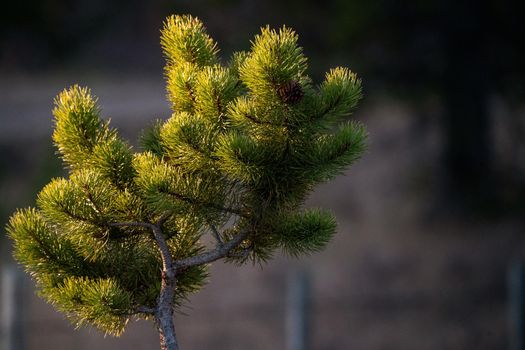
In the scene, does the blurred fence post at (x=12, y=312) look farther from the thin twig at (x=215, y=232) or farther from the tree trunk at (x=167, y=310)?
the thin twig at (x=215, y=232)

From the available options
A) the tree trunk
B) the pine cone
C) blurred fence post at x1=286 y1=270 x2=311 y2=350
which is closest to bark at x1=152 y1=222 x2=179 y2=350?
the tree trunk

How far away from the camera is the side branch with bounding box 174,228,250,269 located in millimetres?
2367

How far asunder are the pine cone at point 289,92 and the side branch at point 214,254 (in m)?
0.45

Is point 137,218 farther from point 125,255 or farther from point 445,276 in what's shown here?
point 445,276

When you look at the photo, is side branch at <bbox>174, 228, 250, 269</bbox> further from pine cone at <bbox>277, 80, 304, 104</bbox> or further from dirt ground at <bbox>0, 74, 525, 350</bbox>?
dirt ground at <bbox>0, 74, 525, 350</bbox>

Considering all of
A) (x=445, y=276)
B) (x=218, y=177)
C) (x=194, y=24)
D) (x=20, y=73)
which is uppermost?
(x=20, y=73)

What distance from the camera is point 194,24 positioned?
253 centimetres

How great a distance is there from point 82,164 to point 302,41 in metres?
8.94

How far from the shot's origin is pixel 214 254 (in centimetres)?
237

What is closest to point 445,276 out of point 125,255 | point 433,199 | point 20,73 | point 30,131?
point 433,199

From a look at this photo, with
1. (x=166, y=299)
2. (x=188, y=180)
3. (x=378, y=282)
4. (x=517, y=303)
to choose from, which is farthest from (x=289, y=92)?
(x=378, y=282)

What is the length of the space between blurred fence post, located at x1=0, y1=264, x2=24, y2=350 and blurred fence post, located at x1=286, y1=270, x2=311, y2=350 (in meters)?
2.52

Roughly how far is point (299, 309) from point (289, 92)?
5490mm

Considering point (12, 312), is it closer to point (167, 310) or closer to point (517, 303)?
point (517, 303)
